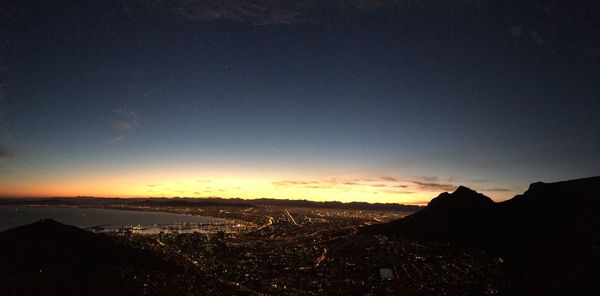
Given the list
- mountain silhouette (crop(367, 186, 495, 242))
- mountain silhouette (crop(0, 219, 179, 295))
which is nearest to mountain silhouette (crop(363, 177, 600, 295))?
mountain silhouette (crop(367, 186, 495, 242))

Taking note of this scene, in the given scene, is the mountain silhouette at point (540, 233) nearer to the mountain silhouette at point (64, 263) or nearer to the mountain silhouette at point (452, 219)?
the mountain silhouette at point (452, 219)

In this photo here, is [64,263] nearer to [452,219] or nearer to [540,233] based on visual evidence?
[540,233]

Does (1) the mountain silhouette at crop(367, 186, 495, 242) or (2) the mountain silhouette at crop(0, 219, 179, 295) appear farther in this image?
(1) the mountain silhouette at crop(367, 186, 495, 242)

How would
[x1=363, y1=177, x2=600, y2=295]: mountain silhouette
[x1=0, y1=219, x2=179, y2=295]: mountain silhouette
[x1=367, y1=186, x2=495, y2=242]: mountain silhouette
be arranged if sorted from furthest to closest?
[x1=367, y1=186, x2=495, y2=242]: mountain silhouette → [x1=363, y1=177, x2=600, y2=295]: mountain silhouette → [x1=0, y1=219, x2=179, y2=295]: mountain silhouette

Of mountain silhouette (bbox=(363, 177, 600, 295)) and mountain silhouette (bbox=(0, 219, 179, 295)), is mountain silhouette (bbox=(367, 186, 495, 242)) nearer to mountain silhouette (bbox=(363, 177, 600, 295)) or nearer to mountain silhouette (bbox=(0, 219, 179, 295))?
mountain silhouette (bbox=(363, 177, 600, 295))

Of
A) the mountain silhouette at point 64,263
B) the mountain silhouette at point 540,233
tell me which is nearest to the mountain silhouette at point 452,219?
the mountain silhouette at point 540,233

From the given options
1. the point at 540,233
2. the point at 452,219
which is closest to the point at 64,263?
the point at 540,233
